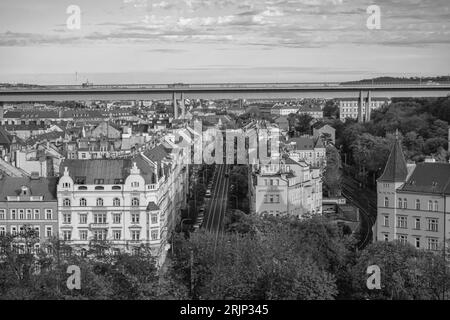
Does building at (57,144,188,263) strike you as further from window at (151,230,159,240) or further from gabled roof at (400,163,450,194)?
gabled roof at (400,163,450,194)

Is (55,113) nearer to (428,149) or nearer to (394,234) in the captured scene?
(428,149)

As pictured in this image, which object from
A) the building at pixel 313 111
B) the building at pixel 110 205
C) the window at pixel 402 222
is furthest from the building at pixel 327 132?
the building at pixel 110 205

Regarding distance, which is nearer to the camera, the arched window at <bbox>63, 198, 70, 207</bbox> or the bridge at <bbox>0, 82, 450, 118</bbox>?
the arched window at <bbox>63, 198, 70, 207</bbox>

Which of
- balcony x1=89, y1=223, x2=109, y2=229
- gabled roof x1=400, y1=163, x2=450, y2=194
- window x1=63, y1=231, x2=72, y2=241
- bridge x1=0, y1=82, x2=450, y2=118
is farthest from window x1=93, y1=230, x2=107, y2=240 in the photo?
bridge x1=0, y1=82, x2=450, y2=118

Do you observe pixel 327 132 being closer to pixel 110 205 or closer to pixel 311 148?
pixel 311 148

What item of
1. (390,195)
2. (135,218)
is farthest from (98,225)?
(390,195)

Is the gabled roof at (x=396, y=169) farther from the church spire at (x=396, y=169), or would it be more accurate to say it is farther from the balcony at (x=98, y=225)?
the balcony at (x=98, y=225)

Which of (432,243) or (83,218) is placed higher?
(83,218)
